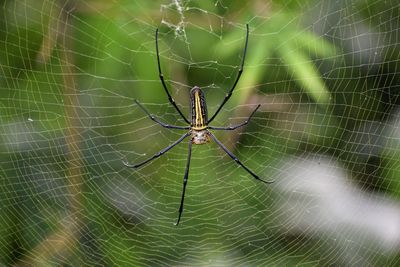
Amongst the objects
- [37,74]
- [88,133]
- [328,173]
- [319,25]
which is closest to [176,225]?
[88,133]

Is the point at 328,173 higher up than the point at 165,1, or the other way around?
the point at 165,1

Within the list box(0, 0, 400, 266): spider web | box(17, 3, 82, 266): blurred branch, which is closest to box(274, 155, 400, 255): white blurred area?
box(0, 0, 400, 266): spider web

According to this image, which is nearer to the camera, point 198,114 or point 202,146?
point 198,114

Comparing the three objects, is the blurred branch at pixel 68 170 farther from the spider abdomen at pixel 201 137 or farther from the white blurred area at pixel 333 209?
the white blurred area at pixel 333 209

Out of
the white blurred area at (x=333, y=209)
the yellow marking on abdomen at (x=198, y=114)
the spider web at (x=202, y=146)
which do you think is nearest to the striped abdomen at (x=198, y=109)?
the yellow marking on abdomen at (x=198, y=114)

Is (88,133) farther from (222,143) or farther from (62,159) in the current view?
(222,143)

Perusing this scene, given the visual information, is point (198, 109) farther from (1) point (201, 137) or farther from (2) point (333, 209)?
(2) point (333, 209)

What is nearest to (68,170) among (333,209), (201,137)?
(201,137)
